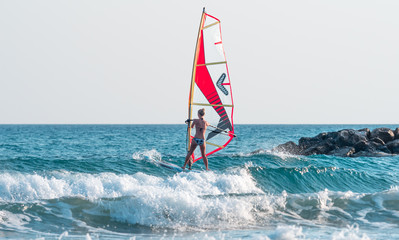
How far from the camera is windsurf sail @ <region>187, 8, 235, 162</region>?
12750 millimetres

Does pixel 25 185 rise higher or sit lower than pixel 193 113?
lower

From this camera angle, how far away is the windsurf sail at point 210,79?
41.8 feet

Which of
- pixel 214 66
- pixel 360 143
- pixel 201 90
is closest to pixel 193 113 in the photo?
pixel 201 90

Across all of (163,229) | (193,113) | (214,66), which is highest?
(214,66)

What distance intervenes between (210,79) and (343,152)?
1154 cm

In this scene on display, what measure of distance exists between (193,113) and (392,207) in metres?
5.79

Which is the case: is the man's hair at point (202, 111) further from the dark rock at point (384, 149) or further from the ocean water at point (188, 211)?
the dark rock at point (384, 149)

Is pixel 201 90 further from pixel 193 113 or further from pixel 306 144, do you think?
pixel 306 144

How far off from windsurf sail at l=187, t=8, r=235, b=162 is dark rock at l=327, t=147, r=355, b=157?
10.5 meters

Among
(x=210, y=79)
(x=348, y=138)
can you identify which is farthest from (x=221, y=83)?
(x=348, y=138)

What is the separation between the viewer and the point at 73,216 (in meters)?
9.64

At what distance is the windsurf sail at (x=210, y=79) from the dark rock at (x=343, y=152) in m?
10.5

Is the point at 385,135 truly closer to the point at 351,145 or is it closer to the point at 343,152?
the point at 351,145

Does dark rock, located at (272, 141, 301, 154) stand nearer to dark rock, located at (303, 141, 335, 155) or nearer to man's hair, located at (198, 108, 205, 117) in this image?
dark rock, located at (303, 141, 335, 155)
